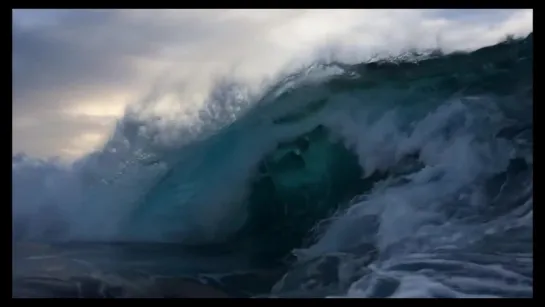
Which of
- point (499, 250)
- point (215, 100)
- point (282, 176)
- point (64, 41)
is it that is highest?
point (64, 41)

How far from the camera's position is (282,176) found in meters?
3.52

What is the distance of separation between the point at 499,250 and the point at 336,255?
0.89 m

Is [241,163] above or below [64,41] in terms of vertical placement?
below

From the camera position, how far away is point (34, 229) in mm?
3369

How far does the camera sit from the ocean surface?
3.28 meters

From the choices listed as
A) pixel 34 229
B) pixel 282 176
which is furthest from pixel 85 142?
pixel 282 176

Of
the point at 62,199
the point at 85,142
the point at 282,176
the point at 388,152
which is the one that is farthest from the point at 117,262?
the point at 388,152

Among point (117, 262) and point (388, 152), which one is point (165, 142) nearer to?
point (117, 262)

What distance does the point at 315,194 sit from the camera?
3.45 m

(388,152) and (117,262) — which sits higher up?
(388,152)

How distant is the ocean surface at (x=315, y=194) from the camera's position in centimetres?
328
